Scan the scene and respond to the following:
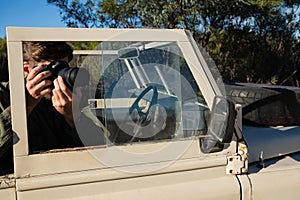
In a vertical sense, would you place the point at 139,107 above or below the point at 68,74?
below

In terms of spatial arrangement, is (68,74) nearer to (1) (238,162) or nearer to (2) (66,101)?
(2) (66,101)

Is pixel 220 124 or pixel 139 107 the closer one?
pixel 220 124

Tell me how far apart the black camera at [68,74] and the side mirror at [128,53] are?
0.29m

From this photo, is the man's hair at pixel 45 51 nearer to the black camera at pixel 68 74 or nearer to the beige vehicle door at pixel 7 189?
the black camera at pixel 68 74

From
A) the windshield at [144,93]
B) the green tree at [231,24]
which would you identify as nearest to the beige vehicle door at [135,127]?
the windshield at [144,93]

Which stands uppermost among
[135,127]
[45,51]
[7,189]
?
[45,51]

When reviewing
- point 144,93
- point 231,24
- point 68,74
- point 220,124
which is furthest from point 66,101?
point 231,24

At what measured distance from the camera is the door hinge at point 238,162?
181 cm

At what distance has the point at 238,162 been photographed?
1816 millimetres

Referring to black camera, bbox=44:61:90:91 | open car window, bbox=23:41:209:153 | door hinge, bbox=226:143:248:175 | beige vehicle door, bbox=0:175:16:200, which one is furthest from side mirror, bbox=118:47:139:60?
beige vehicle door, bbox=0:175:16:200

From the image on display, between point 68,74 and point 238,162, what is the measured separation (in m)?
0.88

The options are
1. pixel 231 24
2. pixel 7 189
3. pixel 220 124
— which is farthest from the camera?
pixel 231 24

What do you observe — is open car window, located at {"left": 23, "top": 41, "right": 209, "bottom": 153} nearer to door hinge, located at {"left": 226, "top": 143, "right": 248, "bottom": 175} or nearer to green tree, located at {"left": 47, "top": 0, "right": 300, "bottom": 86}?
door hinge, located at {"left": 226, "top": 143, "right": 248, "bottom": 175}

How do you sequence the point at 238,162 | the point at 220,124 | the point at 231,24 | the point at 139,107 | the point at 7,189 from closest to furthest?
the point at 7,189
the point at 220,124
the point at 238,162
the point at 139,107
the point at 231,24
